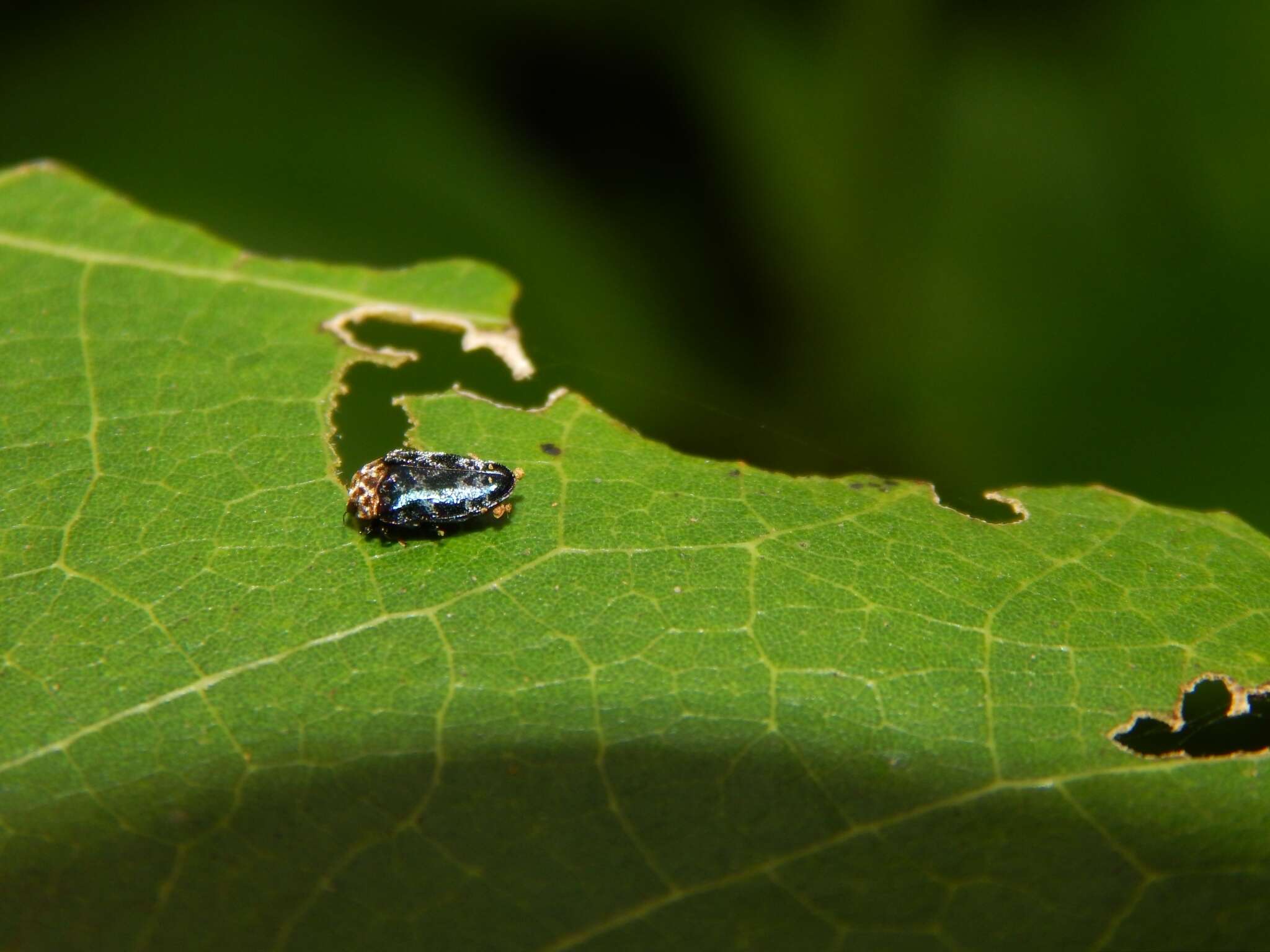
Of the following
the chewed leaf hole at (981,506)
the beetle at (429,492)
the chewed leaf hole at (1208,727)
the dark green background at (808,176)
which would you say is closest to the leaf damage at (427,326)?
the beetle at (429,492)

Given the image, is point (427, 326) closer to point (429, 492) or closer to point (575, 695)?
point (429, 492)

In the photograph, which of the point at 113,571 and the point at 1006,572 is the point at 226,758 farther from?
the point at 1006,572

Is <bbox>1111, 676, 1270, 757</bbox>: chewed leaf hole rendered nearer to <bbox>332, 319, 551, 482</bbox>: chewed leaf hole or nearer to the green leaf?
the green leaf

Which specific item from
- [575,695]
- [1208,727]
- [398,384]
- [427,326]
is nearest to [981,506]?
[1208,727]

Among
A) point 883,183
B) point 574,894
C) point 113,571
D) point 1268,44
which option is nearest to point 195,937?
point 574,894

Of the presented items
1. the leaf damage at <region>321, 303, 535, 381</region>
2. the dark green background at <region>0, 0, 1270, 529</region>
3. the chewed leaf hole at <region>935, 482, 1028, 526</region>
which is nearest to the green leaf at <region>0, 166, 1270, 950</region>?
the chewed leaf hole at <region>935, 482, 1028, 526</region>

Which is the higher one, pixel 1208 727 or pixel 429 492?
pixel 429 492
